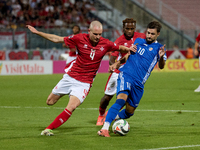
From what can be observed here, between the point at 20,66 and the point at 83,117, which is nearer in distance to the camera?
the point at 83,117

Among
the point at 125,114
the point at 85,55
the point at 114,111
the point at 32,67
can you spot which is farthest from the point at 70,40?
the point at 32,67

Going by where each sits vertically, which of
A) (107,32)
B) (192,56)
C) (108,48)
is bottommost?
(192,56)

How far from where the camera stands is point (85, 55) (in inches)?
258

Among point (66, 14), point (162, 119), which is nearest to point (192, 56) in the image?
point (66, 14)

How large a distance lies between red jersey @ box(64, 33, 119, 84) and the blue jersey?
414mm

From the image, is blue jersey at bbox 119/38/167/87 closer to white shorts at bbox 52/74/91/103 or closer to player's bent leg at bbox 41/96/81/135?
white shorts at bbox 52/74/91/103

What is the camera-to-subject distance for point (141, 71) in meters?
6.68

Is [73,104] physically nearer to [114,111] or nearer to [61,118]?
[61,118]

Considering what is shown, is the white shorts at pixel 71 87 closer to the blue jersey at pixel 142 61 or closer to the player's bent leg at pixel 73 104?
the player's bent leg at pixel 73 104

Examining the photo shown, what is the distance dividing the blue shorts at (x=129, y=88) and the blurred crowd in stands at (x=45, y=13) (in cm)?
1881

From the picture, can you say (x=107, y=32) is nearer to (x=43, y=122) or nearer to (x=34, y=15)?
(x=34, y=15)

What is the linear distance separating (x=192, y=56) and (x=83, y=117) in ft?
68.6

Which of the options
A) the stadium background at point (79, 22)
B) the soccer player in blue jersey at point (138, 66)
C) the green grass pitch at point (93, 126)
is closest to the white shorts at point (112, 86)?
the green grass pitch at point (93, 126)

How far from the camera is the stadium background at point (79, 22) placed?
23.5 meters
